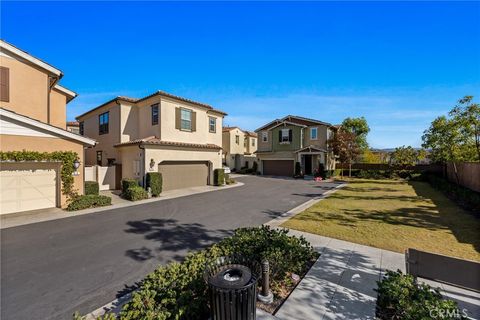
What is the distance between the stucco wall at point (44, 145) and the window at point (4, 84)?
326 centimetres

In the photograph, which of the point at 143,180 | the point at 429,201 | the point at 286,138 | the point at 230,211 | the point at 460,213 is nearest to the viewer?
the point at 460,213

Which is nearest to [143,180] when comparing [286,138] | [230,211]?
[230,211]

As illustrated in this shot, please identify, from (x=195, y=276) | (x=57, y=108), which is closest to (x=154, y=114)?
(x=57, y=108)

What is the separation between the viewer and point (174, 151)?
1636cm

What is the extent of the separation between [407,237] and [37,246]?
1163 cm

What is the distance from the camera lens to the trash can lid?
2.98 meters

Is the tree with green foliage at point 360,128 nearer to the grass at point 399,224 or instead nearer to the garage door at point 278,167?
the garage door at point 278,167

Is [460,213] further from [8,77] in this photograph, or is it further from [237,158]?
[237,158]

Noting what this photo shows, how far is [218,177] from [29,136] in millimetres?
12420

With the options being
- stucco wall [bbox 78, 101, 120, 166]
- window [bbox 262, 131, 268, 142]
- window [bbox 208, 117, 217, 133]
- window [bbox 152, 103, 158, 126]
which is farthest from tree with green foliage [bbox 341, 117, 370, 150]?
stucco wall [bbox 78, 101, 120, 166]

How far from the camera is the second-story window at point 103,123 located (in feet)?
64.1

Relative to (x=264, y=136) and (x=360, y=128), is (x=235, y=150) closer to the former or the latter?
(x=264, y=136)

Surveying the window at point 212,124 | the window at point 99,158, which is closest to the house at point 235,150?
the window at point 212,124

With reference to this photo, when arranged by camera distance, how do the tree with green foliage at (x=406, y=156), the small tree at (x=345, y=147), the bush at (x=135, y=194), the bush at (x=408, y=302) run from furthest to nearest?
the tree with green foliage at (x=406, y=156) → the small tree at (x=345, y=147) → the bush at (x=135, y=194) → the bush at (x=408, y=302)
